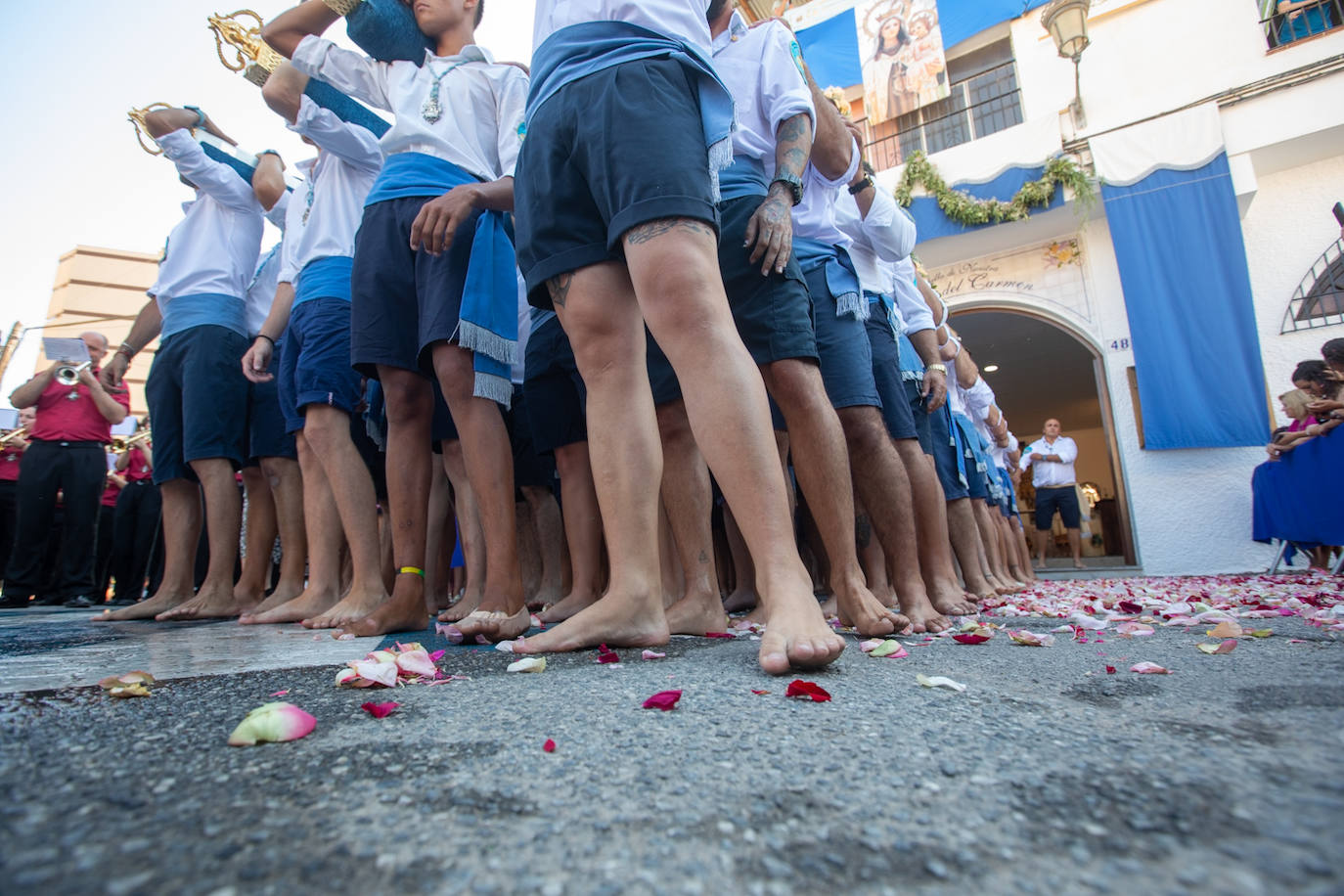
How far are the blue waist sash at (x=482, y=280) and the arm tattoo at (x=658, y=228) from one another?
2.56 ft

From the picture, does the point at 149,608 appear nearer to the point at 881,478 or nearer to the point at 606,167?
the point at 606,167

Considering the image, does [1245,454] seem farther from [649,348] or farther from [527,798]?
[527,798]

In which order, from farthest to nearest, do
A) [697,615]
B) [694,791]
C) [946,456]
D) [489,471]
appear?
[946,456], [489,471], [697,615], [694,791]

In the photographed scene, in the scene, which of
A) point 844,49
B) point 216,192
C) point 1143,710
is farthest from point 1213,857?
point 844,49

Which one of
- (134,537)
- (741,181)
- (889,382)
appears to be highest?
(741,181)

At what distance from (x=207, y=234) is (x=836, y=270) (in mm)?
3138

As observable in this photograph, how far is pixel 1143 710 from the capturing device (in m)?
0.83

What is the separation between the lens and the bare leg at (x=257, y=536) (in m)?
3.31

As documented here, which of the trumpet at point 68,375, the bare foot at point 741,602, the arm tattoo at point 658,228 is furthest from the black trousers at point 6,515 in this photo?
the arm tattoo at point 658,228

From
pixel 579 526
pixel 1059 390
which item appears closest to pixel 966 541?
pixel 579 526

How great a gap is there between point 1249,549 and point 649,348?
8.23 metres

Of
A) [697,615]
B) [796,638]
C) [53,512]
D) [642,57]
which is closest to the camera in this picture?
[796,638]

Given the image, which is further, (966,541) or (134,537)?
(134,537)

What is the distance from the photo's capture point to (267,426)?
3.38 meters
